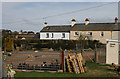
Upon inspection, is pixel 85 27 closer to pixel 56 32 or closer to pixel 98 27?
pixel 98 27

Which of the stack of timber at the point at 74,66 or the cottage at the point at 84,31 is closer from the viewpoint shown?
the stack of timber at the point at 74,66

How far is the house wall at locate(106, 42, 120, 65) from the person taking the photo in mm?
13516

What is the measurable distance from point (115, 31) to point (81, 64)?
23.2 m

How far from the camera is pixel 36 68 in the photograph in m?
11.1

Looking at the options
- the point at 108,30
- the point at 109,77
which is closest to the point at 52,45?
the point at 108,30

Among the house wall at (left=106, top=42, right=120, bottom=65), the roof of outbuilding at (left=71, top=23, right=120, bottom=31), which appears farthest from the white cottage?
the house wall at (left=106, top=42, right=120, bottom=65)

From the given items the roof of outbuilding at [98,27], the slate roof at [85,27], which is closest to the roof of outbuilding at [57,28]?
the slate roof at [85,27]

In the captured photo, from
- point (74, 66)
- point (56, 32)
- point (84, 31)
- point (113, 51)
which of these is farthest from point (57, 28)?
point (74, 66)

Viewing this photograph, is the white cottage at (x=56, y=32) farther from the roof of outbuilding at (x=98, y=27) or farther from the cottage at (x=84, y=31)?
the roof of outbuilding at (x=98, y=27)

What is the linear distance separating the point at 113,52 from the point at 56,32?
977 inches

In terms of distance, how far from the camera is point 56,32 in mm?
37531

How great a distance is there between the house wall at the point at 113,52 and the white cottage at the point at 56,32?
23.0 metres

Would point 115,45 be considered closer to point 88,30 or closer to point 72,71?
point 72,71

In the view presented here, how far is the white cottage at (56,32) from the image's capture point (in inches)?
1453
